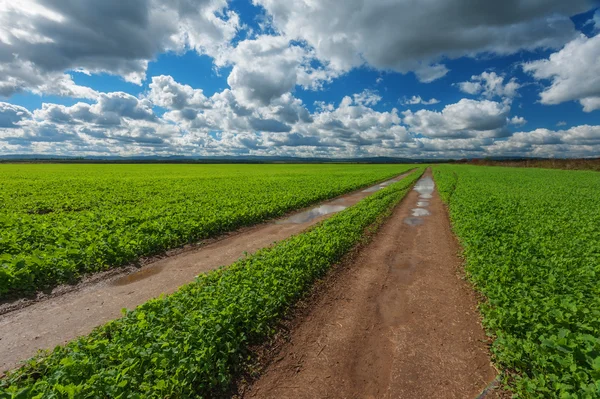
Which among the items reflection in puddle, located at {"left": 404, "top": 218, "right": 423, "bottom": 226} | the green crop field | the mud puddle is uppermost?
the green crop field

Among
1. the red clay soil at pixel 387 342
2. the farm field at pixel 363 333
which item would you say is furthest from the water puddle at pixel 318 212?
the red clay soil at pixel 387 342

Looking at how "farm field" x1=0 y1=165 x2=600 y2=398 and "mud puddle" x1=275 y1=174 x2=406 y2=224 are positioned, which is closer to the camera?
"farm field" x1=0 y1=165 x2=600 y2=398

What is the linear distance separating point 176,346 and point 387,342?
4.32m

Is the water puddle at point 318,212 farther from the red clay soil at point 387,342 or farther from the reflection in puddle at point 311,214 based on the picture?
the red clay soil at point 387,342

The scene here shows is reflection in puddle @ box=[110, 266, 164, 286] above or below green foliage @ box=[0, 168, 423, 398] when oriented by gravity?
below

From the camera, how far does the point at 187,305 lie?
21.3ft

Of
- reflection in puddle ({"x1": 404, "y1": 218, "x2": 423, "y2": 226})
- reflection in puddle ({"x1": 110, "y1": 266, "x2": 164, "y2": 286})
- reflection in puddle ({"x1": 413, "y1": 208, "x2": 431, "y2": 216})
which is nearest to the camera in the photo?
reflection in puddle ({"x1": 110, "y1": 266, "x2": 164, "y2": 286})

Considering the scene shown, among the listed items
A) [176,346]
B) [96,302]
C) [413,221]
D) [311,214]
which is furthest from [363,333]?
[311,214]

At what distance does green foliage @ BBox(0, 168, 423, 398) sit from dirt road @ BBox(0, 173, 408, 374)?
96 cm

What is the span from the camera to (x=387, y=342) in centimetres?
591

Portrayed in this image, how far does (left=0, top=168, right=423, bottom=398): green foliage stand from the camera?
4.17m

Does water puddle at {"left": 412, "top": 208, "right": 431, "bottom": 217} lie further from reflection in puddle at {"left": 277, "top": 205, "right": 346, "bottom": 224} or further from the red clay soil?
the red clay soil

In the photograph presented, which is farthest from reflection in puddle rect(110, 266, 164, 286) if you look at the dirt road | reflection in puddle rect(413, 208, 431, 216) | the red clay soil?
reflection in puddle rect(413, 208, 431, 216)

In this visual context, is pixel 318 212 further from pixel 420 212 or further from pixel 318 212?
pixel 420 212
